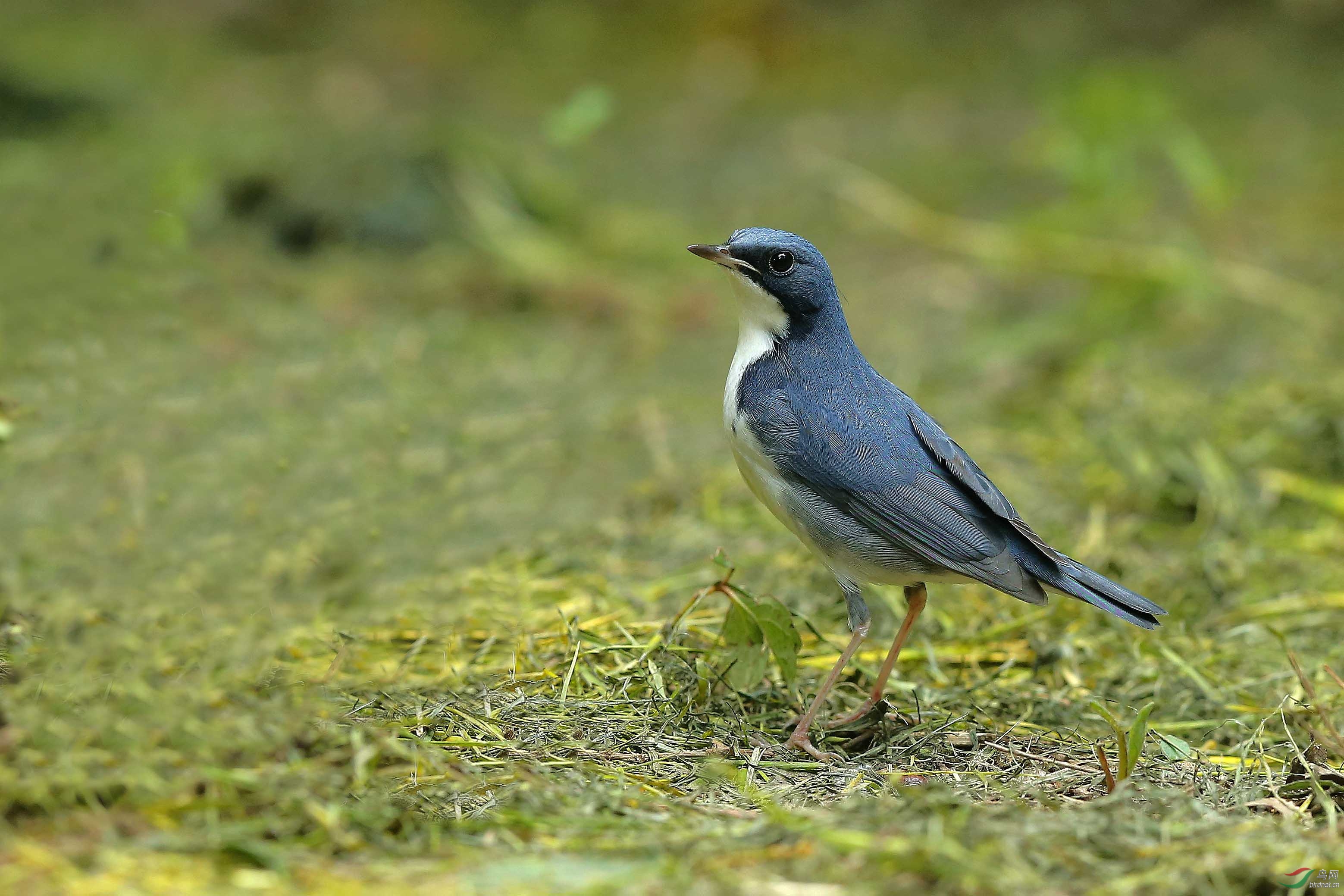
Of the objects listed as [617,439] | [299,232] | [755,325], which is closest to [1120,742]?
[755,325]

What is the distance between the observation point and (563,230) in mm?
8727

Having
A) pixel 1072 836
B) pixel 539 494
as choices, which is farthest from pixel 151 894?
pixel 539 494

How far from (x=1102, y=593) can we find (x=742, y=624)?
0.99m

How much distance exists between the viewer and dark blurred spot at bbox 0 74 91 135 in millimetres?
9430

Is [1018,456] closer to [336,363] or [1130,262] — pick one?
[1130,262]

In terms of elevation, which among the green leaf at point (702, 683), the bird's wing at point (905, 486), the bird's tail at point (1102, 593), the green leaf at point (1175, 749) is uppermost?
the bird's wing at point (905, 486)

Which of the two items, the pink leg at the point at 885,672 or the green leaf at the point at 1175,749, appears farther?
the pink leg at the point at 885,672

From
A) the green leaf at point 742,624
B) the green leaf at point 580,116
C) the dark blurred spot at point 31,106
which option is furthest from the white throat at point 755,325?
the dark blurred spot at point 31,106

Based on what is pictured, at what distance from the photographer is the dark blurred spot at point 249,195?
27.0 ft

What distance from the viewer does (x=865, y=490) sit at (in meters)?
3.69

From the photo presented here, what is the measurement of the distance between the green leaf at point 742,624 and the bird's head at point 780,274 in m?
0.96

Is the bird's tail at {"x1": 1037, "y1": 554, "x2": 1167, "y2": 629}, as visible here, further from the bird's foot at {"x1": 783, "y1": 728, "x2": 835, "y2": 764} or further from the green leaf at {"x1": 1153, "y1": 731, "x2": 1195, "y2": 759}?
the bird's foot at {"x1": 783, "y1": 728, "x2": 835, "y2": 764}

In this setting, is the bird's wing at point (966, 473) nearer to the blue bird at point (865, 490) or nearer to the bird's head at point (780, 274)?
the blue bird at point (865, 490)

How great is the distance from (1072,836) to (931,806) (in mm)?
286
